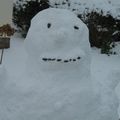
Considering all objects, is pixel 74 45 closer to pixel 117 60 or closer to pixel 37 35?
pixel 37 35

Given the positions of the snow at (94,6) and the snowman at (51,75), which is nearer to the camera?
the snowman at (51,75)

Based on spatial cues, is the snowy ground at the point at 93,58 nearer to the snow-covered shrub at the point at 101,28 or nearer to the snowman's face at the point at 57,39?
the snow-covered shrub at the point at 101,28

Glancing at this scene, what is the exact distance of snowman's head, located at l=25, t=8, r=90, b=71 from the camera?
432cm

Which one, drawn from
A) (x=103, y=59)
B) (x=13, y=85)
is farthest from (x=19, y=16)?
(x=13, y=85)

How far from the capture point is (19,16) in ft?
29.2

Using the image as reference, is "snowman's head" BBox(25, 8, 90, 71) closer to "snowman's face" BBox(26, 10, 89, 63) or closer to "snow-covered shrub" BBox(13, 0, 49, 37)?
"snowman's face" BBox(26, 10, 89, 63)

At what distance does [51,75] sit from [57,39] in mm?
309

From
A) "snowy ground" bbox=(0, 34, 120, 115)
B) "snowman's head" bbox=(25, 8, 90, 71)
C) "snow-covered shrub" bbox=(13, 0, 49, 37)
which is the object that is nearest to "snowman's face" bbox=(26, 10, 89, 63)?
"snowman's head" bbox=(25, 8, 90, 71)

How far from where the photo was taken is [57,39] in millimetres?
4301

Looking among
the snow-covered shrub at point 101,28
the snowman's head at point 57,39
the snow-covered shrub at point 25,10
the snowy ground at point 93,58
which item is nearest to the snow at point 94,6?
the snow-covered shrub at point 101,28

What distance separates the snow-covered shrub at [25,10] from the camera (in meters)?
8.84

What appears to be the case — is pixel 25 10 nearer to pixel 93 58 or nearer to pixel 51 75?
pixel 93 58

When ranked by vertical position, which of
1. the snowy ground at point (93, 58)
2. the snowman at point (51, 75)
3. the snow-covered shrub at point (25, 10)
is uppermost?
the snowman at point (51, 75)

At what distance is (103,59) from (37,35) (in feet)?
14.2
